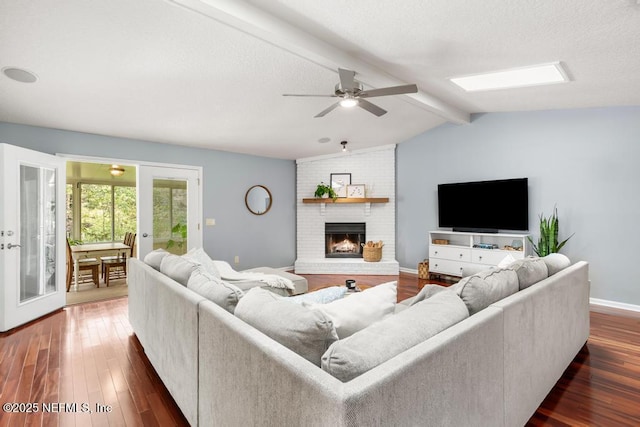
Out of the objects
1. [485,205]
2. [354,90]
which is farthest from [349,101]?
[485,205]

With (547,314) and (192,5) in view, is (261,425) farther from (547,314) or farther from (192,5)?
(192,5)

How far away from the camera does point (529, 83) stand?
3.53m

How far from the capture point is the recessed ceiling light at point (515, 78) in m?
3.10

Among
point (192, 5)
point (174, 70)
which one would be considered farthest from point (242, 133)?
point (192, 5)

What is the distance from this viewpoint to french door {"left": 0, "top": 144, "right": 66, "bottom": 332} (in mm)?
3301

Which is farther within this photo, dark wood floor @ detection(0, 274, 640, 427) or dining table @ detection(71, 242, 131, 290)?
dining table @ detection(71, 242, 131, 290)

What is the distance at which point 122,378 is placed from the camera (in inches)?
91.7

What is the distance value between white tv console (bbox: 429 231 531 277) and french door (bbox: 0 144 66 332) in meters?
5.39

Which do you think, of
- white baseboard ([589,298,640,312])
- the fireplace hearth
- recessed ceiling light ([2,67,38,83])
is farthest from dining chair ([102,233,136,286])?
white baseboard ([589,298,640,312])

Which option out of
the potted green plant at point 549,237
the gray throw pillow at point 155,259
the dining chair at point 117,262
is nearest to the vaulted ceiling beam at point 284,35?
the gray throw pillow at point 155,259

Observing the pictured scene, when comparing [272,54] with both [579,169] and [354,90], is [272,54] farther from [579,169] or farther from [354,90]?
[579,169]

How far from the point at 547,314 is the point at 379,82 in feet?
8.30

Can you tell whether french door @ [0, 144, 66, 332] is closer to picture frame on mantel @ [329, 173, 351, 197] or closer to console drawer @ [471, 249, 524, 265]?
picture frame on mantel @ [329, 173, 351, 197]

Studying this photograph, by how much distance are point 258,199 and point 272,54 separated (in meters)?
3.68
